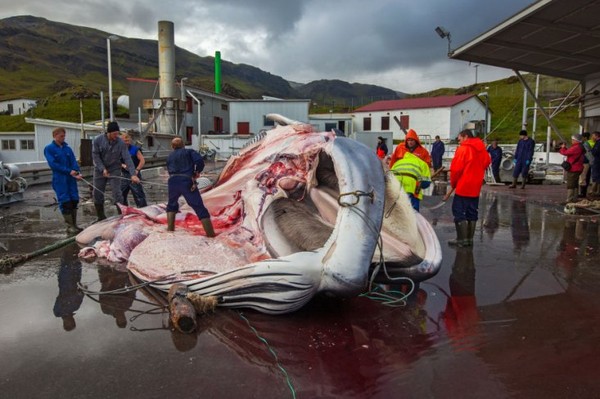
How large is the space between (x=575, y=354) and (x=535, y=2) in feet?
29.2

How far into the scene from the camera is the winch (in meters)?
11.2

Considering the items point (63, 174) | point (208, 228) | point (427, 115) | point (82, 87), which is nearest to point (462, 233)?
point (208, 228)

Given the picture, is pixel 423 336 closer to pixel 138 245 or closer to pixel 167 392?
pixel 167 392

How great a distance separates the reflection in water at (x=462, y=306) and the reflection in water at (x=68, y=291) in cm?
337

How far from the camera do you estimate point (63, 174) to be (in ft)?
26.2

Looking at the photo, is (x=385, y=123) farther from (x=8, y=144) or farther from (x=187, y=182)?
(x=187, y=182)

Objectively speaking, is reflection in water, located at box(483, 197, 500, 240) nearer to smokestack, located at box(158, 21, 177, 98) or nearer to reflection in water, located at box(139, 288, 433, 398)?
reflection in water, located at box(139, 288, 433, 398)

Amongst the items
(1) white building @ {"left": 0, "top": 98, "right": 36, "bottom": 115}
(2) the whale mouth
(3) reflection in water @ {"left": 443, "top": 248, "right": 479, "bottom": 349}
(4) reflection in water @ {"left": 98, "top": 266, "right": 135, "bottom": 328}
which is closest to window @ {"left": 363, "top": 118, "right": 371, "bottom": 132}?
(3) reflection in water @ {"left": 443, "top": 248, "right": 479, "bottom": 349}

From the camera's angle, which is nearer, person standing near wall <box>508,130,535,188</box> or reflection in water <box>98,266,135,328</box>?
reflection in water <box>98,266,135,328</box>

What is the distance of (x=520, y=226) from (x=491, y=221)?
671mm

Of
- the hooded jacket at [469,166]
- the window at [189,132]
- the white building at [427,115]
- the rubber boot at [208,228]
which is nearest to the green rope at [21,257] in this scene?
the rubber boot at [208,228]

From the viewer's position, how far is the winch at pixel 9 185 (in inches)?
441

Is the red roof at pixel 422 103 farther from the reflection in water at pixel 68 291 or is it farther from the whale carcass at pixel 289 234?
the reflection in water at pixel 68 291

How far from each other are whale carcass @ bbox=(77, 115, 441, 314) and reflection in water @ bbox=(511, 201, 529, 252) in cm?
318
